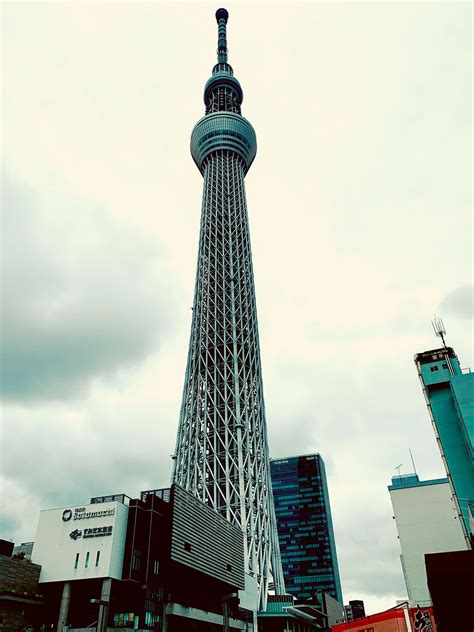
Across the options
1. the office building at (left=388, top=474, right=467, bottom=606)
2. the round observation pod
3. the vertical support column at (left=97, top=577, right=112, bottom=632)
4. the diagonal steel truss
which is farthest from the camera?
the round observation pod

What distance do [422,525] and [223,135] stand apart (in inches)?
3875

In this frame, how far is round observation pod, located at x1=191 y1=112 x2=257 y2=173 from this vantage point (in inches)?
4929

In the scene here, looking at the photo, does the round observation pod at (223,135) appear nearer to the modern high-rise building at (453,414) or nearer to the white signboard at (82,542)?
the modern high-rise building at (453,414)

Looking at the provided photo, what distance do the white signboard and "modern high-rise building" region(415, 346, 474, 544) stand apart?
3731 cm

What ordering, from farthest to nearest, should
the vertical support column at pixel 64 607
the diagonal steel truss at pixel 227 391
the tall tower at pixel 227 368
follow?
the tall tower at pixel 227 368
the diagonal steel truss at pixel 227 391
the vertical support column at pixel 64 607

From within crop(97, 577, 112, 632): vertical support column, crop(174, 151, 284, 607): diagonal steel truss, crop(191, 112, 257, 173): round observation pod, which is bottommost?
crop(97, 577, 112, 632): vertical support column

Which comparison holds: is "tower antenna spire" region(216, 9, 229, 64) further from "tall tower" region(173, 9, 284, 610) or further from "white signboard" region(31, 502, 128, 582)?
"white signboard" region(31, 502, 128, 582)

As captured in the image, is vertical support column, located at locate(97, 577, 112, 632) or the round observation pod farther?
the round observation pod

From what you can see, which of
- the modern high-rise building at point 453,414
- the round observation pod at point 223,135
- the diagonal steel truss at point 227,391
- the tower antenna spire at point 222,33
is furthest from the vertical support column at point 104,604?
the tower antenna spire at point 222,33

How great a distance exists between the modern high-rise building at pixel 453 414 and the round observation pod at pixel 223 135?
81.9 meters

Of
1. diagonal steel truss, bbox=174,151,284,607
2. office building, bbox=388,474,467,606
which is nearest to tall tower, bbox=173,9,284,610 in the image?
diagonal steel truss, bbox=174,151,284,607

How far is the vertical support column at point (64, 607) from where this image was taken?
41.7 m

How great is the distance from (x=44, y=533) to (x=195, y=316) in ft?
205

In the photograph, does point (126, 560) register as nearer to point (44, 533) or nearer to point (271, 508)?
point (44, 533)
